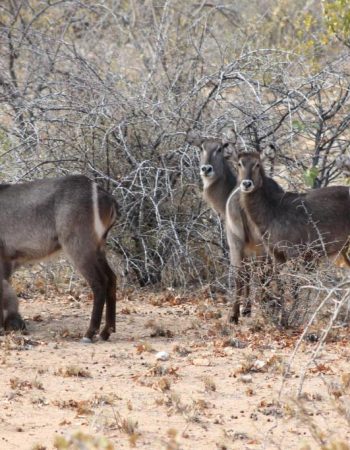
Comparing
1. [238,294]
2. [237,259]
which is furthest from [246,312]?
[237,259]

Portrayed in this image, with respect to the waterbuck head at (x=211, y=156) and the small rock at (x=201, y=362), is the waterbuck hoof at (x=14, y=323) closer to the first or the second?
the small rock at (x=201, y=362)

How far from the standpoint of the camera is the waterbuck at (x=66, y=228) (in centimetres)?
777

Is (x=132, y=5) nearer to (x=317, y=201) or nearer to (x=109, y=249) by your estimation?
(x=109, y=249)

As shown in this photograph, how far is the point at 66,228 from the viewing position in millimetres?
7785

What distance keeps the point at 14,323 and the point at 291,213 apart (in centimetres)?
239

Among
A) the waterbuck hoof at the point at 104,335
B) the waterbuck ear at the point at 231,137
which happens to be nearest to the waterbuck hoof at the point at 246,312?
the waterbuck hoof at the point at 104,335

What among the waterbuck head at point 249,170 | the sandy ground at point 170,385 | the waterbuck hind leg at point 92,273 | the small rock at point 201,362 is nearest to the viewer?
the sandy ground at point 170,385

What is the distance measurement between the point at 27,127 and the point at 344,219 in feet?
11.1

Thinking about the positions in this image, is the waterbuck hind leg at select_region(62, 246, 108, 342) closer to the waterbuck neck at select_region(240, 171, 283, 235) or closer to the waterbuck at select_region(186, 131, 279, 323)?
the waterbuck at select_region(186, 131, 279, 323)

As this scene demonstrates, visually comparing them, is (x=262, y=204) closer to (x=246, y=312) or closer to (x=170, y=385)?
(x=246, y=312)

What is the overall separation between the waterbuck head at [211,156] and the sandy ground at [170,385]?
45.5 inches

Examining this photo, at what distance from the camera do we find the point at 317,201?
8258mm

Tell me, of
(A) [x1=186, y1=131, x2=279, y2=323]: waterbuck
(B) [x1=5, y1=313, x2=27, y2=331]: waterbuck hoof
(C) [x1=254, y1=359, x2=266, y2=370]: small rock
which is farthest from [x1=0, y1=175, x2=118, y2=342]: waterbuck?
(C) [x1=254, y1=359, x2=266, y2=370]: small rock

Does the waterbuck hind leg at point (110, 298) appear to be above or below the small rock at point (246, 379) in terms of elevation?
above
